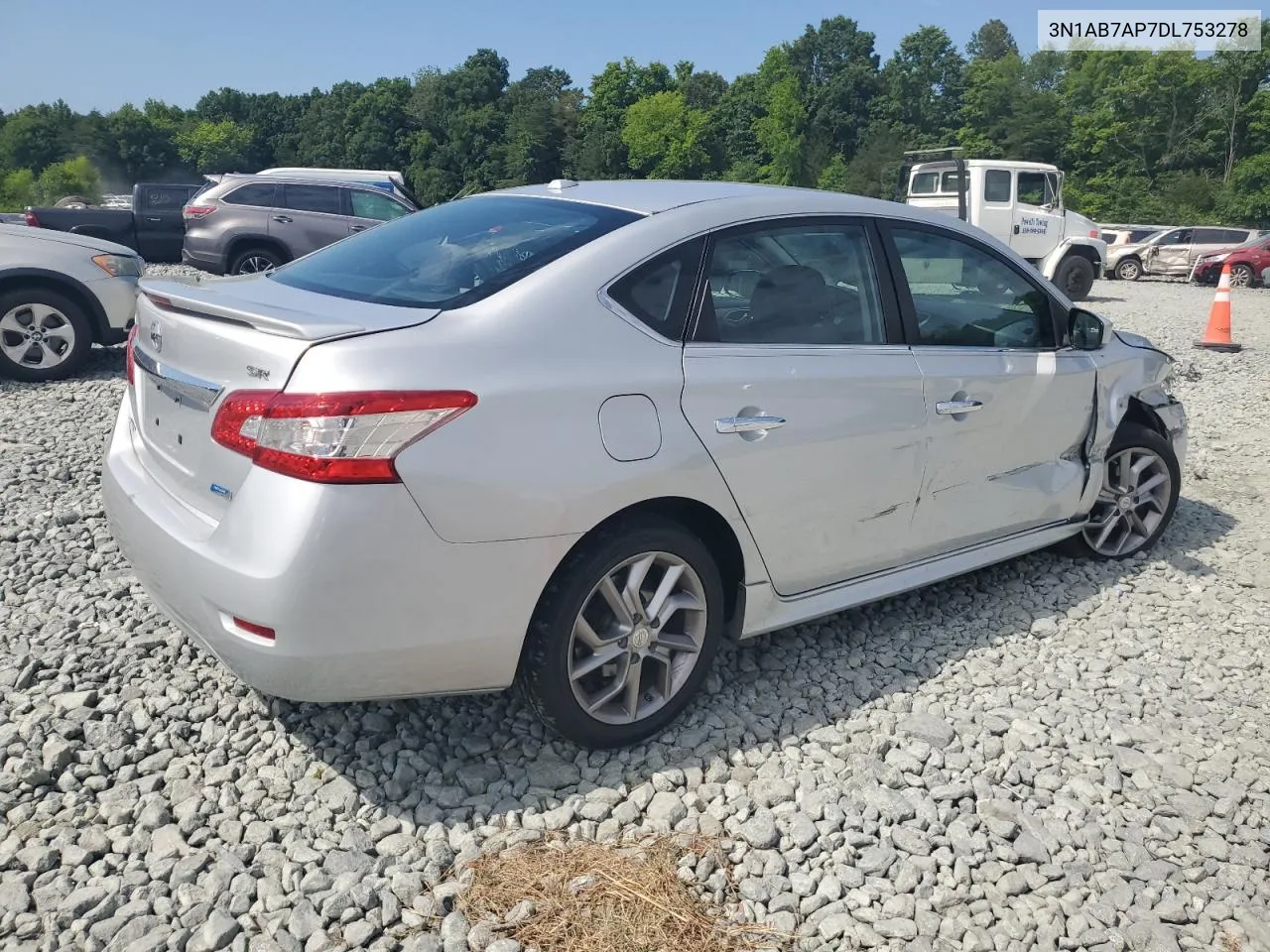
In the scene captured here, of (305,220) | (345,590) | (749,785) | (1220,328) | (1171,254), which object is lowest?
(749,785)

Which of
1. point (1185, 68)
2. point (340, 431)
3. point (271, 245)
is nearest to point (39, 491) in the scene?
point (340, 431)

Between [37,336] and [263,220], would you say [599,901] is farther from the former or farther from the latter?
[263,220]

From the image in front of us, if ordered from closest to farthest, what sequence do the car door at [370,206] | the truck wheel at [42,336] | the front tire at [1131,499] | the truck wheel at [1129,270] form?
the front tire at [1131,499] → the truck wheel at [42,336] → the car door at [370,206] → the truck wheel at [1129,270]

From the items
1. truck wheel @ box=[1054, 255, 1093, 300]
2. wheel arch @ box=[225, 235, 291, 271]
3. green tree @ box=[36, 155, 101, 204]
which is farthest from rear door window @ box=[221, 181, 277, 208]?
green tree @ box=[36, 155, 101, 204]

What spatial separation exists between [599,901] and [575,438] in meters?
1.14

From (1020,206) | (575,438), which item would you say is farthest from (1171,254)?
(575,438)

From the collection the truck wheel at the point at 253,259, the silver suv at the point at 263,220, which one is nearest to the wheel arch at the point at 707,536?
the silver suv at the point at 263,220

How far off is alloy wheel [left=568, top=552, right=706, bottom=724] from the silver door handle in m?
0.41

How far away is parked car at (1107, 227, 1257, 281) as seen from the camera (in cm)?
2391

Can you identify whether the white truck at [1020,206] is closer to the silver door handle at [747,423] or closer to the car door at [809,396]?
the car door at [809,396]

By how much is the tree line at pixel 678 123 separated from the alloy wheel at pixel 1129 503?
55.3m

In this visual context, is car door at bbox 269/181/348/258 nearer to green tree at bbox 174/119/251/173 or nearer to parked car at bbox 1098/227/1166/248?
parked car at bbox 1098/227/1166/248

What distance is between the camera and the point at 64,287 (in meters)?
7.55

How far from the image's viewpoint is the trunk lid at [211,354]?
242 centimetres
